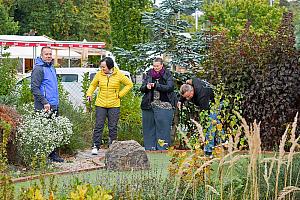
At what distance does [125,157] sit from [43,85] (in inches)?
76.5

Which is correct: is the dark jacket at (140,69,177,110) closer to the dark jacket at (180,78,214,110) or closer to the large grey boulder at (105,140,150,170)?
the dark jacket at (180,78,214,110)

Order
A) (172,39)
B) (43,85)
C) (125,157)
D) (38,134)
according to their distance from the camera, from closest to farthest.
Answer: (125,157), (38,134), (43,85), (172,39)

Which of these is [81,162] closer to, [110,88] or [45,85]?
[45,85]

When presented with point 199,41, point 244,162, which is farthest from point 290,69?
point 244,162

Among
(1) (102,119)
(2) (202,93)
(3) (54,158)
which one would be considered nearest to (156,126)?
(1) (102,119)

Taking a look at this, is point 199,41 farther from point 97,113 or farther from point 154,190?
point 154,190

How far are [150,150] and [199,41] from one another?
9.19ft

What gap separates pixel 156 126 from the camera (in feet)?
39.9

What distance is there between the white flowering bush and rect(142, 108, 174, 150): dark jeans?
6.01 feet

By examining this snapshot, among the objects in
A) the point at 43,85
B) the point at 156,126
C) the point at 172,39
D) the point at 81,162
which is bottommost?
the point at 81,162

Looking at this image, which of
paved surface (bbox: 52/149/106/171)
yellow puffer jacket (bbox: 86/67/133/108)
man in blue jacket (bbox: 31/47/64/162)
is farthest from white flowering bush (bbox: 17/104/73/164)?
yellow puffer jacket (bbox: 86/67/133/108)

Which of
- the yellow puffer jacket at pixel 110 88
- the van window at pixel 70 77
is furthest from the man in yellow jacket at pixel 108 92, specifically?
the van window at pixel 70 77

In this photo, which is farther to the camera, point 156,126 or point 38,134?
point 156,126

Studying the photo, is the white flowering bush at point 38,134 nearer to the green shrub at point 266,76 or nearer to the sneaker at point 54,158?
the sneaker at point 54,158
